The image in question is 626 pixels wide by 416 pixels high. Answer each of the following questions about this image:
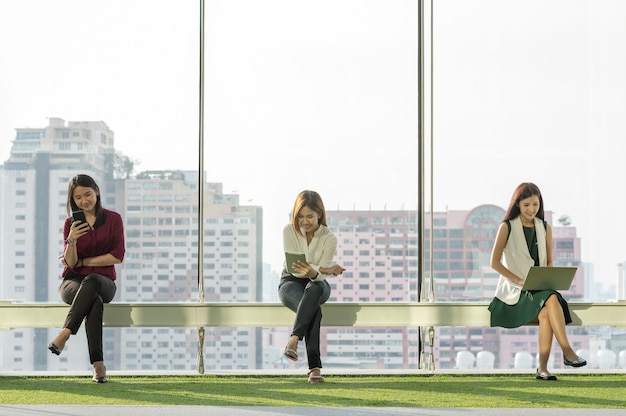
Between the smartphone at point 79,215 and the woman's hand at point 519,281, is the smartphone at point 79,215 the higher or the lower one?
the higher one

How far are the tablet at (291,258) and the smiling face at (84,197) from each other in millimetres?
1028

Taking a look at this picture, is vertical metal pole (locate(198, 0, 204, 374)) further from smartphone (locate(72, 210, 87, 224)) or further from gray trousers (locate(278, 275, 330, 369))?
smartphone (locate(72, 210, 87, 224))

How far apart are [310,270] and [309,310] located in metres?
0.21

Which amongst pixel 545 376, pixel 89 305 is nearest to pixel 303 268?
pixel 89 305

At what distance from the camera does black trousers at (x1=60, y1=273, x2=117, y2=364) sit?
459 centimetres

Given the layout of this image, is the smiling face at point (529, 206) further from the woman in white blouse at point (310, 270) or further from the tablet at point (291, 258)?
the tablet at point (291, 258)

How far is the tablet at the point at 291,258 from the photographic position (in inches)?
186

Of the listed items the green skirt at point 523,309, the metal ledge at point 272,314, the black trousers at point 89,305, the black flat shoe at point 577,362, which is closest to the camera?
the black flat shoe at point 577,362

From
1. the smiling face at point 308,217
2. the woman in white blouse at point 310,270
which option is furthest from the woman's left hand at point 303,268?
the smiling face at point 308,217

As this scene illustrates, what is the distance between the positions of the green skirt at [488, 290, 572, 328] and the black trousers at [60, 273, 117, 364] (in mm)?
2011

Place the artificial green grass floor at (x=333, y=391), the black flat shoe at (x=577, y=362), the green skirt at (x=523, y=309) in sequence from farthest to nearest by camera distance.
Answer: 1. the green skirt at (x=523, y=309)
2. the black flat shoe at (x=577, y=362)
3. the artificial green grass floor at (x=333, y=391)

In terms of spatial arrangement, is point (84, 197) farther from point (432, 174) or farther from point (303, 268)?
point (432, 174)

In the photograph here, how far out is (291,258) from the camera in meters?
4.76

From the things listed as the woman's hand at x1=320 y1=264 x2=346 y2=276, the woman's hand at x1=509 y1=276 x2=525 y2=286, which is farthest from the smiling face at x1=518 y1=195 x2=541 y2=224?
the woman's hand at x1=320 y1=264 x2=346 y2=276
